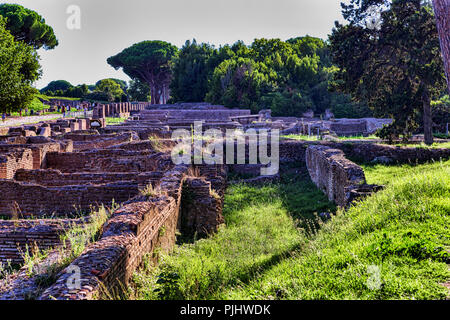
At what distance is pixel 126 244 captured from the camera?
405 cm

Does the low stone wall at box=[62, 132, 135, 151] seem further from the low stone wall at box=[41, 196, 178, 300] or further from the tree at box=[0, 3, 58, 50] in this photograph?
the tree at box=[0, 3, 58, 50]

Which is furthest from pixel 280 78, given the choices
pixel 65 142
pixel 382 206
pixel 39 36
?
pixel 382 206

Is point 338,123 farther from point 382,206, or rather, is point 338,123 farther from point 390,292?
point 390,292

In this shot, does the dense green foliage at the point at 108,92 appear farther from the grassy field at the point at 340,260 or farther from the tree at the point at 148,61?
the grassy field at the point at 340,260

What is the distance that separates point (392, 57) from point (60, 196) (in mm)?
15828

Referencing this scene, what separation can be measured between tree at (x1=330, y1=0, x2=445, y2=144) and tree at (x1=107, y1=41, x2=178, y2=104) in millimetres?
45763

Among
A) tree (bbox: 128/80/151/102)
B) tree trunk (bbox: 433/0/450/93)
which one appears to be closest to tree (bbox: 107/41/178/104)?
tree (bbox: 128/80/151/102)

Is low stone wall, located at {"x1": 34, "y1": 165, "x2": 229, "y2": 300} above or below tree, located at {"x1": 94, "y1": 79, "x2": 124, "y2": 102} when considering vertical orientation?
below

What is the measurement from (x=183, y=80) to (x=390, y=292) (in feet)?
164

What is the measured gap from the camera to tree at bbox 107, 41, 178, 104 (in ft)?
202

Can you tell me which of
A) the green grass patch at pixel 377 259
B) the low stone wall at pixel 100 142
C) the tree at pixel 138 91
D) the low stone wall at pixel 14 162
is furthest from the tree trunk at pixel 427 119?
the tree at pixel 138 91

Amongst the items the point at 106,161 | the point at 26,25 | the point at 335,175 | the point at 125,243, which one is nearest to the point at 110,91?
the point at 26,25

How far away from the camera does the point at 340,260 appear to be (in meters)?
3.96

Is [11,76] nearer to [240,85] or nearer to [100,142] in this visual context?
[100,142]
